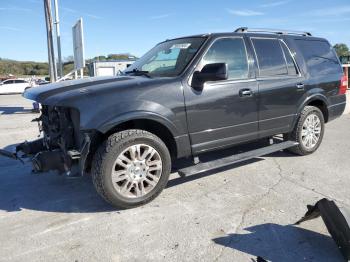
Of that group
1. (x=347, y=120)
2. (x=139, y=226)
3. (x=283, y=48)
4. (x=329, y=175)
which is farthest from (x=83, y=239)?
(x=347, y=120)

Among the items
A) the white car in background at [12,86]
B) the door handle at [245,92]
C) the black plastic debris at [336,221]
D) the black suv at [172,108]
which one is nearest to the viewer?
the black plastic debris at [336,221]

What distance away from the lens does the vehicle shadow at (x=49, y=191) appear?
4.19m

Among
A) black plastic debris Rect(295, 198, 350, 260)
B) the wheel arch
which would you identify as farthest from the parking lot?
the wheel arch

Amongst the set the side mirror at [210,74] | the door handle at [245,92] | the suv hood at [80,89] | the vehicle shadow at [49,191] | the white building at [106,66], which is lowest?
the vehicle shadow at [49,191]

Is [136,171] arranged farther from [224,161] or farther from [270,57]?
[270,57]

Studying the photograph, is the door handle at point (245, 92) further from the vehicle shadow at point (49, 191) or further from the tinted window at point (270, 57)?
the vehicle shadow at point (49, 191)

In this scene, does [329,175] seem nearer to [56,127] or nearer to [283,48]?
[283,48]

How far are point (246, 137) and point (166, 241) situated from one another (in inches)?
87.0

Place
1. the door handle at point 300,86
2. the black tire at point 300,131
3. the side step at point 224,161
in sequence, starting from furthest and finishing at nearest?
1. the black tire at point 300,131
2. the door handle at point 300,86
3. the side step at point 224,161

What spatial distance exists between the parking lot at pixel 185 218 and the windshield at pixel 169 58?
58.7 inches

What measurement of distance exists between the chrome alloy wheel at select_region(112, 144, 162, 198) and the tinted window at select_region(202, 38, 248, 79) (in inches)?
54.5

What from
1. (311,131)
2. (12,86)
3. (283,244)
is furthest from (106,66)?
(283,244)

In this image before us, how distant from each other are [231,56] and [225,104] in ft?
2.28

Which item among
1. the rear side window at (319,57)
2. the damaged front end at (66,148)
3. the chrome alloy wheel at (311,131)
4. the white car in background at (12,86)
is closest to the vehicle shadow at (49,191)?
the damaged front end at (66,148)
